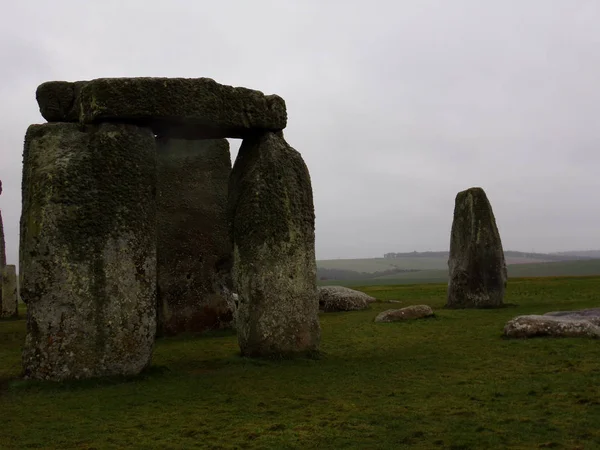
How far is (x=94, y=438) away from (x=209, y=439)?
115 centimetres

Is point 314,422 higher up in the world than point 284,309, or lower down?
lower down

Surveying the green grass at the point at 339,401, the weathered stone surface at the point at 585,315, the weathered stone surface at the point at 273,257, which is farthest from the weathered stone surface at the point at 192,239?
the weathered stone surface at the point at 585,315

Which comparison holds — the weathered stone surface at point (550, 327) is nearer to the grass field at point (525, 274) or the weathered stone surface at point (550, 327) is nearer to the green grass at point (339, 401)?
the green grass at point (339, 401)

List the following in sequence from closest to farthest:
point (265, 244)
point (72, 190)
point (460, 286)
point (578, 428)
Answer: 1. point (578, 428)
2. point (72, 190)
3. point (265, 244)
4. point (460, 286)

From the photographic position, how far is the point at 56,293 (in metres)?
8.56

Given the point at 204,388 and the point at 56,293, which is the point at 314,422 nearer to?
the point at 204,388

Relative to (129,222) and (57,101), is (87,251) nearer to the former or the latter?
(129,222)

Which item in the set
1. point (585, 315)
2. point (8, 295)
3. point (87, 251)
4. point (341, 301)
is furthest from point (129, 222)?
point (8, 295)

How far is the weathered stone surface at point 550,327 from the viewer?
10992mm

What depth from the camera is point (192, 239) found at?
1497 centimetres

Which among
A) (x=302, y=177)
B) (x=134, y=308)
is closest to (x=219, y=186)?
(x=302, y=177)

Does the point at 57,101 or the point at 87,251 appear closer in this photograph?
the point at 87,251

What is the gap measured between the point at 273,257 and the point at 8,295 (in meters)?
13.6

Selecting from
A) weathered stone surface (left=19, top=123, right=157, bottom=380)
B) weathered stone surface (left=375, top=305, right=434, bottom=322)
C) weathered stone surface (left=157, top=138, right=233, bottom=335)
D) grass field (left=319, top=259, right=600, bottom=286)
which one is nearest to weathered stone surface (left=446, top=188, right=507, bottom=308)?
weathered stone surface (left=375, top=305, right=434, bottom=322)
